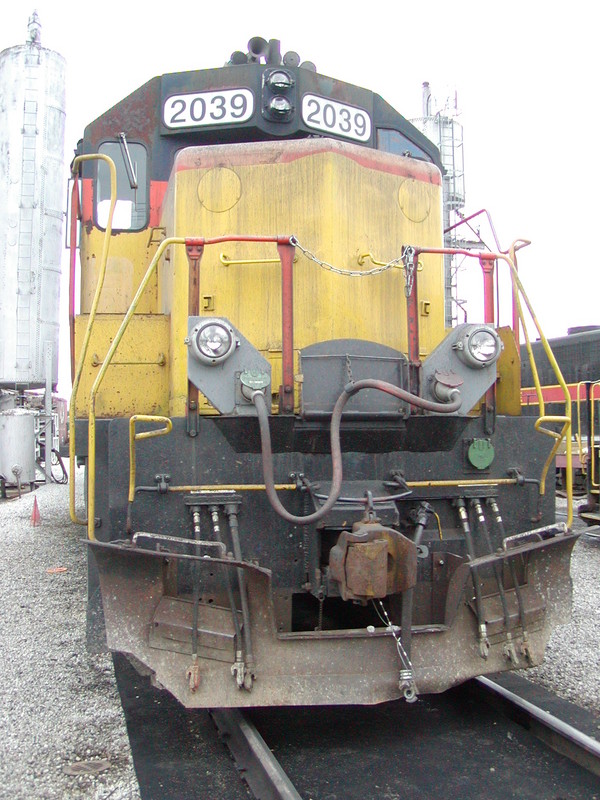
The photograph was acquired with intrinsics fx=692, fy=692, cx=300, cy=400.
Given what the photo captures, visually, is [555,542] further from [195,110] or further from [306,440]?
[195,110]

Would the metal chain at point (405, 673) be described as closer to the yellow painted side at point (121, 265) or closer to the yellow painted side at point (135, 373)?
the yellow painted side at point (135, 373)

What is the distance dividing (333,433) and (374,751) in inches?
62.5

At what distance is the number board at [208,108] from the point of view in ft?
15.6

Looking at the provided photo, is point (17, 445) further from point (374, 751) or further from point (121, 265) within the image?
point (374, 751)

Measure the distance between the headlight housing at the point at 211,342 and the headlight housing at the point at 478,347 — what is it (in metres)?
1.21

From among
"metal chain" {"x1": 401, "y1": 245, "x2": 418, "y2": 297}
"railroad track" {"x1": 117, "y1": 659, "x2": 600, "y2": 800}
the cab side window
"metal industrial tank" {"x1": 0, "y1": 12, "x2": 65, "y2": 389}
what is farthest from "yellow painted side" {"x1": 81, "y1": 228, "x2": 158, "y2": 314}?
"metal industrial tank" {"x1": 0, "y1": 12, "x2": 65, "y2": 389}

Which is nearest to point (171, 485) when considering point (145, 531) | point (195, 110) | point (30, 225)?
point (145, 531)

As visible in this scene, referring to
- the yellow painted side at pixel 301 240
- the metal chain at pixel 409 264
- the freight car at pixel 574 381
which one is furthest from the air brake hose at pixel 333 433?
the freight car at pixel 574 381

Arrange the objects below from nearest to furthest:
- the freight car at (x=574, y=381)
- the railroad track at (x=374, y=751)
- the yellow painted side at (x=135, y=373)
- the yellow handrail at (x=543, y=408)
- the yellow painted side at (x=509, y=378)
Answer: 1. the railroad track at (x=374, y=751)
2. the yellow handrail at (x=543, y=408)
3. the yellow painted side at (x=135, y=373)
4. the yellow painted side at (x=509, y=378)
5. the freight car at (x=574, y=381)

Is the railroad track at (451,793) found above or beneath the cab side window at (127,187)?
beneath

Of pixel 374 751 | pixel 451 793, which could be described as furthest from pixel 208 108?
pixel 451 793

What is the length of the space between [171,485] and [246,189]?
1891mm

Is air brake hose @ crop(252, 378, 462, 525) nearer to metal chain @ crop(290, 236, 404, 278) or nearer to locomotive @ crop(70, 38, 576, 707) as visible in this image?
locomotive @ crop(70, 38, 576, 707)

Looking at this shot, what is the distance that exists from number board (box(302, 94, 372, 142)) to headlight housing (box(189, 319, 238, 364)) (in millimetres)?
2154
